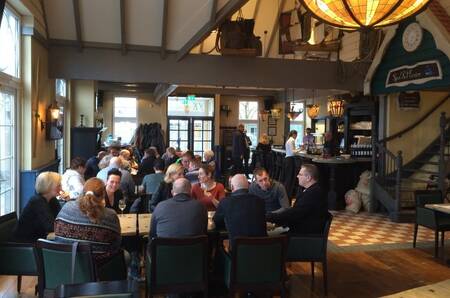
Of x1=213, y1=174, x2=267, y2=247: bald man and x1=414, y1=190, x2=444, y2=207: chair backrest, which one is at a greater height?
x1=213, y1=174, x2=267, y2=247: bald man

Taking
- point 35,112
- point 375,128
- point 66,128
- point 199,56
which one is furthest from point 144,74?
point 375,128

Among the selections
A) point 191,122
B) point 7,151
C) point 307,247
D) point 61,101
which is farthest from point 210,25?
point 191,122

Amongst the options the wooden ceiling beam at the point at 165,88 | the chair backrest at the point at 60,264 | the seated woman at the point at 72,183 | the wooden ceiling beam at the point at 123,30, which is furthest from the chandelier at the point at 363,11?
the wooden ceiling beam at the point at 165,88

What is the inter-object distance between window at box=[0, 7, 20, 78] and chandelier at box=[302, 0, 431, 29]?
4.00 metres

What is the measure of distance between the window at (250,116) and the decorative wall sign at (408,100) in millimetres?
8730

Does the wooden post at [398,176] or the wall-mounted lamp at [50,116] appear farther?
the wooden post at [398,176]

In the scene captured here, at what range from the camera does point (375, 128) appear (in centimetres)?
1019

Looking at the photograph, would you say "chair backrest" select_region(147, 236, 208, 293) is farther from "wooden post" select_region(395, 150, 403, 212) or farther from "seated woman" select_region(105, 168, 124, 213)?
"wooden post" select_region(395, 150, 403, 212)

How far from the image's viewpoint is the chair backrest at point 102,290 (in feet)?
6.14

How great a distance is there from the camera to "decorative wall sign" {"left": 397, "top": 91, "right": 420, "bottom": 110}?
896cm

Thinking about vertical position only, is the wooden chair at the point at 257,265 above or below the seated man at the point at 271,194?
below

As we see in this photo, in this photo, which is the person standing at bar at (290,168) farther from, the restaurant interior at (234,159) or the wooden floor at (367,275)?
the wooden floor at (367,275)

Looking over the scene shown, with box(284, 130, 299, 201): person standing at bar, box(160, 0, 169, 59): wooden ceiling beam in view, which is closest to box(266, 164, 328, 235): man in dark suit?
box(160, 0, 169, 59): wooden ceiling beam

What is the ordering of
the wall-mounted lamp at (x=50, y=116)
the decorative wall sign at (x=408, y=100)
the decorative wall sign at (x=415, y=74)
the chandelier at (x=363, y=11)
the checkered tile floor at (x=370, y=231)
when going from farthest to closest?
the decorative wall sign at (x=408, y=100) < the decorative wall sign at (x=415, y=74) < the wall-mounted lamp at (x=50, y=116) < the checkered tile floor at (x=370, y=231) < the chandelier at (x=363, y=11)
